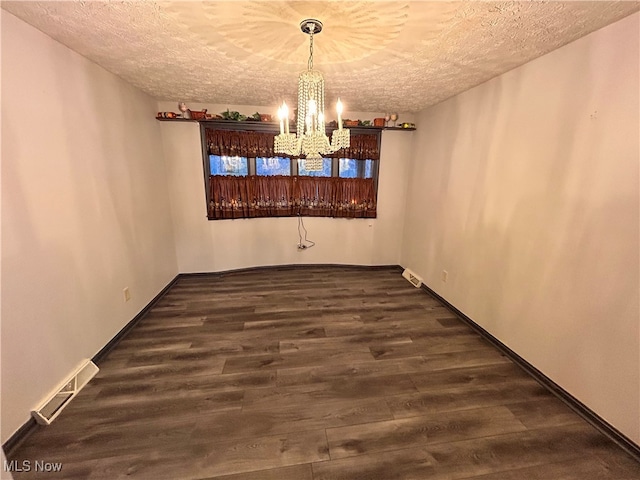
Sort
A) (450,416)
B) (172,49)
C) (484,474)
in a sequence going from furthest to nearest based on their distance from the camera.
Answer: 1. (172,49)
2. (450,416)
3. (484,474)

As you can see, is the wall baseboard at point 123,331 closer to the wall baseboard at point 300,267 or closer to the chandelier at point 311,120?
the wall baseboard at point 300,267

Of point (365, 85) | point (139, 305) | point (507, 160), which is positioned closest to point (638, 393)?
point (507, 160)

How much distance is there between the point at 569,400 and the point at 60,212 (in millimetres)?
3653

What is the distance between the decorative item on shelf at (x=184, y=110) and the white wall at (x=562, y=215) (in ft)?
10.3

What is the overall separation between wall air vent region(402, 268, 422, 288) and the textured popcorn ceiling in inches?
90.5

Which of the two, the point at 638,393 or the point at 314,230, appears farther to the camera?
the point at 314,230

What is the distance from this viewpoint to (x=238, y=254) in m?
3.91

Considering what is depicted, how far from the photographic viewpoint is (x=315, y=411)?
168 centimetres

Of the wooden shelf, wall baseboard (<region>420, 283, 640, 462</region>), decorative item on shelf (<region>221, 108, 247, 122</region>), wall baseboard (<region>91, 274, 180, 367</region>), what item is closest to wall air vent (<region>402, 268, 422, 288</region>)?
wall baseboard (<region>420, 283, 640, 462</region>)

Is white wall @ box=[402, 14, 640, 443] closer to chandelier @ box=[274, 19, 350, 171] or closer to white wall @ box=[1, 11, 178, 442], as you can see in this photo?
chandelier @ box=[274, 19, 350, 171]

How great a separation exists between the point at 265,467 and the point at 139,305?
215cm

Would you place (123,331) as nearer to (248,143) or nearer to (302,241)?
(302,241)

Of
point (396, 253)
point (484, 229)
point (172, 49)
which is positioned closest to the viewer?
point (172, 49)

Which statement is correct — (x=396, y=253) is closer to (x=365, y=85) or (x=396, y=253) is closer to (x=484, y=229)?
(x=484, y=229)
